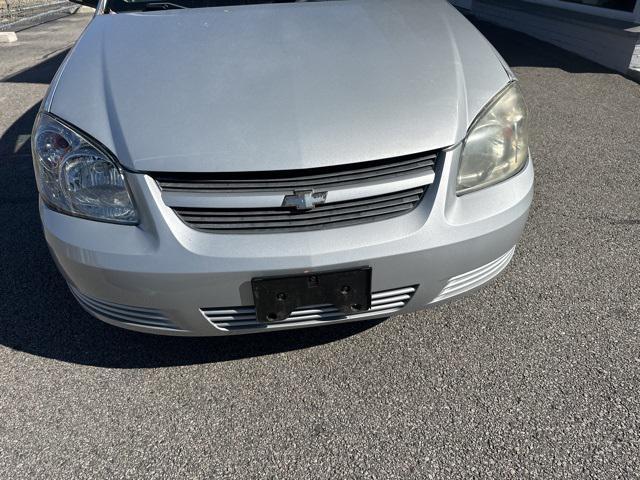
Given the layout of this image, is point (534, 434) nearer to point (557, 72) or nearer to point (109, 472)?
point (109, 472)

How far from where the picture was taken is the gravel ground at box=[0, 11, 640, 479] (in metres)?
1.62

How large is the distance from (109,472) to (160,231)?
774 millimetres

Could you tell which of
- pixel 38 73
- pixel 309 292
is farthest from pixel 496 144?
pixel 38 73

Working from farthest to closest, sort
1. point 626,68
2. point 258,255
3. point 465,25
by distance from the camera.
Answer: point 626,68 < point 465,25 < point 258,255

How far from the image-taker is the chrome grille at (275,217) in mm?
1575

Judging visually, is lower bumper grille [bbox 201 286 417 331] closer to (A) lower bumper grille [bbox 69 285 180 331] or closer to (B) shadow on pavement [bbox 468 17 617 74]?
(A) lower bumper grille [bbox 69 285 180 331]

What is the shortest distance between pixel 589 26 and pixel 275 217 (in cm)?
585

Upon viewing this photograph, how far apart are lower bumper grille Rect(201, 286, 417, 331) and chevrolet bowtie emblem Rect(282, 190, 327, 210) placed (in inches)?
12.9

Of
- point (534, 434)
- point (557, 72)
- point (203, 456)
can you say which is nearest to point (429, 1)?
point (534, 434)

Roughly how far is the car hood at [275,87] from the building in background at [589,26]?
4.00 meters

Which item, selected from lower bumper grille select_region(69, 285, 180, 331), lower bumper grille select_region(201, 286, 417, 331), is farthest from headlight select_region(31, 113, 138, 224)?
lower bumper grille select_region(201, 286, 417, 331)

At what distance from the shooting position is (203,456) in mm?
1656

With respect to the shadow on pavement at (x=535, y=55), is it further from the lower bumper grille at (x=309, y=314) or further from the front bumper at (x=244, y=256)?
the lower bumper grille at (x=309, y=314)

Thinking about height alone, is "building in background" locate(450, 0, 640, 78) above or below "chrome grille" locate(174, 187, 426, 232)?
below
